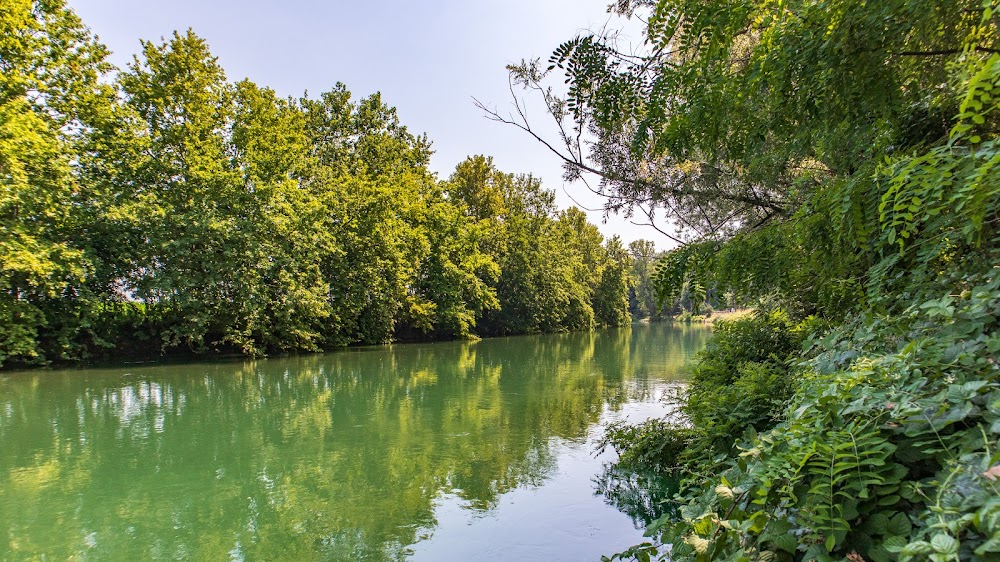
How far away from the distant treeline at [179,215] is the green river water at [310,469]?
473 centimetres

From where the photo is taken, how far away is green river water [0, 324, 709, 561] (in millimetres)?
4922

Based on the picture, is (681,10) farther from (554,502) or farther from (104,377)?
(104,377)

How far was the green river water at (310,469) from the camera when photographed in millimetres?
4922

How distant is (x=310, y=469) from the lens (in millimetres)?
7117

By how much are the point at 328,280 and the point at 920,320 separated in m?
24.9

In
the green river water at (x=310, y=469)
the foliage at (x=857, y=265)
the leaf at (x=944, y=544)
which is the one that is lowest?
the green river water at (x=310, y=469)

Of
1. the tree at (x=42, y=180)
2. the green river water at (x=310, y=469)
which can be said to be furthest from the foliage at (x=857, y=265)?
the tree at (x=42, y=180)

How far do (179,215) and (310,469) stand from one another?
15.3m

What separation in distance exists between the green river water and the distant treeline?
15.5 feet

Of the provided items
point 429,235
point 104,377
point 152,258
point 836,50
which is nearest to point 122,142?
point 152,258

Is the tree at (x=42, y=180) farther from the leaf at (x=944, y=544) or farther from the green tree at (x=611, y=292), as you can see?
the green tree at (x=611, y=292)

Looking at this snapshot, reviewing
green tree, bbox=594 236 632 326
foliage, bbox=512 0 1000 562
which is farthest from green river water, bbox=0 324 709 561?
green tree, bbox=594 236 632 326

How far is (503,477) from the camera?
668 centimetres

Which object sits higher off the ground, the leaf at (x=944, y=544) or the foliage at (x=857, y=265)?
the foliage at (x=857, y=265)
